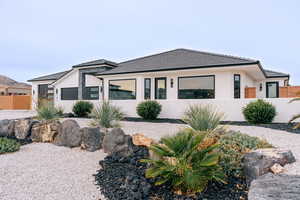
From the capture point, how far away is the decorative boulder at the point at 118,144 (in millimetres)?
5641

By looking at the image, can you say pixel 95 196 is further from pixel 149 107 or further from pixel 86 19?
pixel 86 19

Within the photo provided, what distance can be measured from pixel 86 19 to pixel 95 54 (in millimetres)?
11716

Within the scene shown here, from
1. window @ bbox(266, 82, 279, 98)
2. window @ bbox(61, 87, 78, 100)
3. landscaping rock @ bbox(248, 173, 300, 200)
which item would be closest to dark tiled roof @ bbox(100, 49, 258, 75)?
window @ bbox(61, 87, 78, 100)

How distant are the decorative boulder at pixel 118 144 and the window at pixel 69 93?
1496 centimetres

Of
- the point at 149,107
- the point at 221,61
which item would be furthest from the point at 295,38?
the point at 149,107

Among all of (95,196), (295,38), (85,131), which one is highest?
(295,38)

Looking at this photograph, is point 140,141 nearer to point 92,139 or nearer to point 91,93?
point 92,139

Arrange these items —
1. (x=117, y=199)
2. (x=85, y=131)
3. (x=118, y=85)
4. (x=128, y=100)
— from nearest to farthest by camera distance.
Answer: (x=117, y=199) < (x=85, y=131) < (x=128, y=100) < (x=118, y=85)

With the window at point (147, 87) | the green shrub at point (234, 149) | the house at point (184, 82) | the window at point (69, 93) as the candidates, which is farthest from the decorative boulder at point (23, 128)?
the window at point (69, 93)

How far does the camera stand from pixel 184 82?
535 inches

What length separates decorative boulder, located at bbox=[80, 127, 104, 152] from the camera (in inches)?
257

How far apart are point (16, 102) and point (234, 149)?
86.0ft

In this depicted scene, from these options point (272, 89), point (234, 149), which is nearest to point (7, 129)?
point (234, 149)

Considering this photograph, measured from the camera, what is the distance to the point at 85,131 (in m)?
6.93
